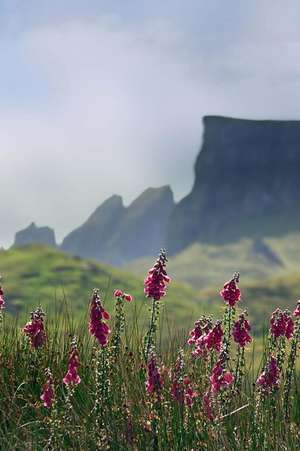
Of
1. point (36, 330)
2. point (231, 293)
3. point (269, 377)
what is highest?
point (231, 293)

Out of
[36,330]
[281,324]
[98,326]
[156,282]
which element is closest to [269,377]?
[281,324]

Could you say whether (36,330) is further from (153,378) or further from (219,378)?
(219,378)

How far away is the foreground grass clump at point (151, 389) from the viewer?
23.5 ft

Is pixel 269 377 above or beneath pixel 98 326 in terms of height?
beneath

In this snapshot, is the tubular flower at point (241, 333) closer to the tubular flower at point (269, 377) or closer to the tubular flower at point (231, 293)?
the tubular flower at point (231, 293)

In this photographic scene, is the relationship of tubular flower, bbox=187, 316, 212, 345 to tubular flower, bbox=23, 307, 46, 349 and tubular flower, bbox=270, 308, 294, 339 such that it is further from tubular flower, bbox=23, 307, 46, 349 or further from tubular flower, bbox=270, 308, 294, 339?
tubular flower, bbox=23, 307, 46, 349

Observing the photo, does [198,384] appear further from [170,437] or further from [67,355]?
[67,355]

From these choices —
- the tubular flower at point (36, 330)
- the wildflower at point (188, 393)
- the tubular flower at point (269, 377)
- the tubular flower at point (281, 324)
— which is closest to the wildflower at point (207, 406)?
the wildflower at point (188, 393)

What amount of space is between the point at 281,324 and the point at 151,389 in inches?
89.9

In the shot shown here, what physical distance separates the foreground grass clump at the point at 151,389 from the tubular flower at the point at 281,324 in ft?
0.04

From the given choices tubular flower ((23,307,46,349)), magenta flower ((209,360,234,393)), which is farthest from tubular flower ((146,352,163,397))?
tubular flower ((23,307,46,349))

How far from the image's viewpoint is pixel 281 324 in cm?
877

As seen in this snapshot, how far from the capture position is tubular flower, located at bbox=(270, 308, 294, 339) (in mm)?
8742

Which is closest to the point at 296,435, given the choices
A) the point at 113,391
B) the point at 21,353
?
the point at 113,391
